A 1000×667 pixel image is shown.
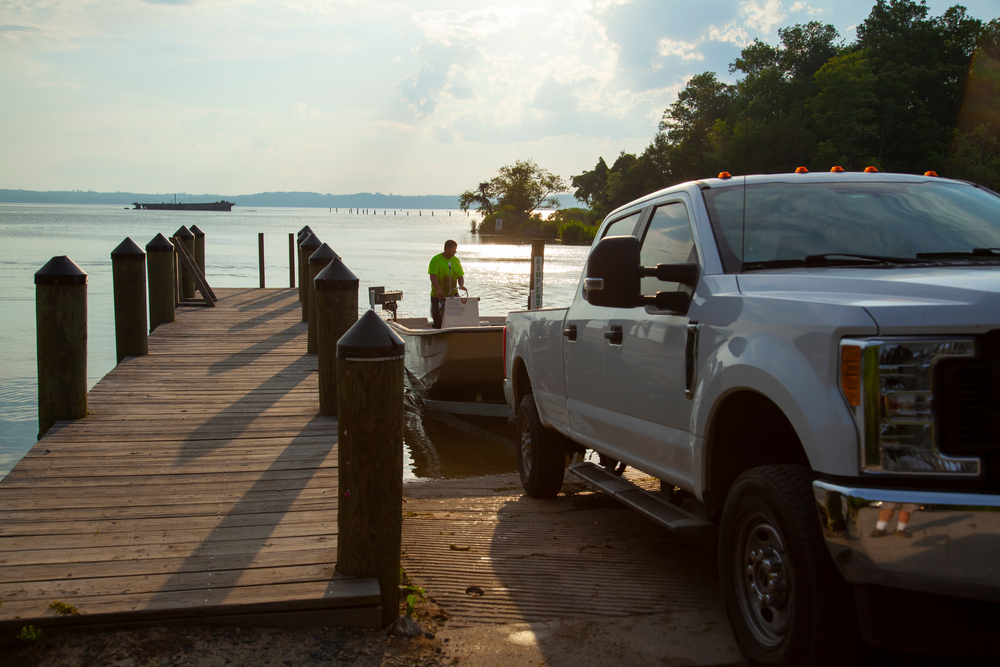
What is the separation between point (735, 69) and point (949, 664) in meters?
121

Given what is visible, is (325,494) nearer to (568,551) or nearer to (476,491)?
(568,551)

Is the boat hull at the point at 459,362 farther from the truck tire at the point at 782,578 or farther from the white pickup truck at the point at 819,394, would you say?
the truck tire at the point at 782,578

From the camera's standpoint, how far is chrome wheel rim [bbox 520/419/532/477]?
254 inches

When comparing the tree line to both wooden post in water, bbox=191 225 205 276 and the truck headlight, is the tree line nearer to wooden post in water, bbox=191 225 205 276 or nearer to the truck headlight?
wooden post in water, bbox=191 225 205 276

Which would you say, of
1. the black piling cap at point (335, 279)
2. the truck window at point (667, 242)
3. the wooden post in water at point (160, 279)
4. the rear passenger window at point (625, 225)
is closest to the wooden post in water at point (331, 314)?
the black piling cap at point (335, 279)

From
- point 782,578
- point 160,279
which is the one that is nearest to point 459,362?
point 160,279

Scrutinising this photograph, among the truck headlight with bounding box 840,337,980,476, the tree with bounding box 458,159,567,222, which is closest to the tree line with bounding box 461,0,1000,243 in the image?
the tree with bounding box 458,159,567,222

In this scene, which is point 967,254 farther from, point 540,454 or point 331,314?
point 331,314

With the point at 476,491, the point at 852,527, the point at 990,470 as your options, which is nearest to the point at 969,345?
the point at 990,470

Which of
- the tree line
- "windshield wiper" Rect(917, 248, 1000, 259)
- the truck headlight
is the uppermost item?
the tree line

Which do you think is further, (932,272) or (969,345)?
(932,272)

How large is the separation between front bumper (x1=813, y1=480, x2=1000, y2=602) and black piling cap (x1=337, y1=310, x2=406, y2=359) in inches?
76.5

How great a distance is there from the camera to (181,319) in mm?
13336

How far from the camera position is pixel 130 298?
9.20 metres
